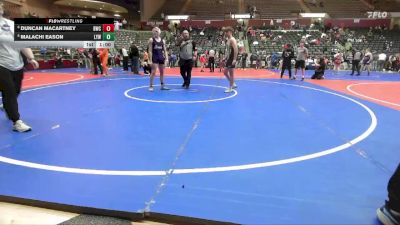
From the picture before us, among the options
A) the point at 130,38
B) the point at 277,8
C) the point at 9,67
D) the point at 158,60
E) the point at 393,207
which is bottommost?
the point at 393,207

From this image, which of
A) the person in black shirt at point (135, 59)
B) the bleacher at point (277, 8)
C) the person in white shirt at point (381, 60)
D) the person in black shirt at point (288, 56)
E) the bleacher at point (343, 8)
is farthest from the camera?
the bleacher at point (277, 8)

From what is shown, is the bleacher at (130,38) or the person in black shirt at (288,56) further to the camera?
the bleacher at (130,38)

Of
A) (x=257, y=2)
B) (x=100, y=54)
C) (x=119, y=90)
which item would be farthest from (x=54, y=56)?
(x=257, y=2)

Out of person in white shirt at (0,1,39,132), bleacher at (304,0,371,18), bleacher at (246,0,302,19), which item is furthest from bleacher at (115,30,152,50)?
person in white shirt at (0,1,39,132)

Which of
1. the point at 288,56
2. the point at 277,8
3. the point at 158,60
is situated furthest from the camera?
the point at 277,8
